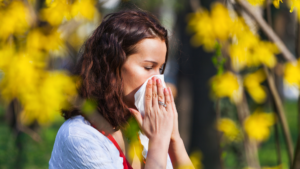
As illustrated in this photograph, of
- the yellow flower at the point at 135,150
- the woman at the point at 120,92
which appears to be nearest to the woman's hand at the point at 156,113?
the woman at the point at 120,92

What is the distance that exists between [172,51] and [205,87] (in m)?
0.98

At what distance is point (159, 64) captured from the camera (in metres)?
1.57

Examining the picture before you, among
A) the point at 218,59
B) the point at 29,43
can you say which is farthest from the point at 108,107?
the point at 218,59

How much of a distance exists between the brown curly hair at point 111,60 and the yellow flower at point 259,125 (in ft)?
3.79

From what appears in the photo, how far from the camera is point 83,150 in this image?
4.44 feet

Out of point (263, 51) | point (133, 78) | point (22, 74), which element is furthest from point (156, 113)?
point (263, 51)

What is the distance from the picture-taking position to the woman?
1.42 metres

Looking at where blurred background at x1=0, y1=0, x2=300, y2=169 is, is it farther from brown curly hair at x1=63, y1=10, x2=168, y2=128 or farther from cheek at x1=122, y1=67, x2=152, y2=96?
cheek at x1=122, y1=67, x2=152, y2=96

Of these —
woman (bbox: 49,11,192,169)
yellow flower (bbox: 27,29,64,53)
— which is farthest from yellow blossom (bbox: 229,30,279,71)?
yellow flower (bbox: 27,29,64,53)

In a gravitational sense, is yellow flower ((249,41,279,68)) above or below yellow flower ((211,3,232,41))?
below

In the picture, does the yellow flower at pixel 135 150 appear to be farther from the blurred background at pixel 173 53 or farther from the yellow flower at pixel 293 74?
the yellow flower at pixel 293 74

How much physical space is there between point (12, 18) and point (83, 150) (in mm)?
942

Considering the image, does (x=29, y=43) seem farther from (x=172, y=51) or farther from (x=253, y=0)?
(x=253, y=0)

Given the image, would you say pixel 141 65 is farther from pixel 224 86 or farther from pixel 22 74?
pixel 224 86
